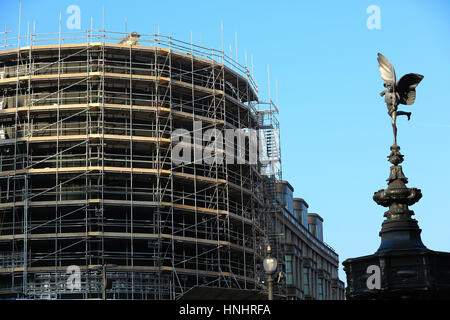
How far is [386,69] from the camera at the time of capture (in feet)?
72.6

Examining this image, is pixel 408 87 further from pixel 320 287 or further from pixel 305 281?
pixel 320 287

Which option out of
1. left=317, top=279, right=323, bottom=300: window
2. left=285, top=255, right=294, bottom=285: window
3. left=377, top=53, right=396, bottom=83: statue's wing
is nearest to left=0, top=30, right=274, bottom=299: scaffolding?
left=285, top=255, right=294, bottom=285: window

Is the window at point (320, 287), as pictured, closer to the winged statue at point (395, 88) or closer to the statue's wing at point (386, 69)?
the winged statue at point (395, 88)

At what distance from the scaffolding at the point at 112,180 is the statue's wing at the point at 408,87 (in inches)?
1132

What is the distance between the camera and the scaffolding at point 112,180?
49.1 metres

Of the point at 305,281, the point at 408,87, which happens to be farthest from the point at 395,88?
the point at 305,281

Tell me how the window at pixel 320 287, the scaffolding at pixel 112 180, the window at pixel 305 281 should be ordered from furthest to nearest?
the window at pixel 320 287 < the window at pixel 305 281 < the scaffolding at pixel 112 180

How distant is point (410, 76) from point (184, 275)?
106ft

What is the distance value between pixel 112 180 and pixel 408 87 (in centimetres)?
3240

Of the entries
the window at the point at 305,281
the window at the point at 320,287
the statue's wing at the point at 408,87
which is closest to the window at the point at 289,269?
the window at the point at 305,281

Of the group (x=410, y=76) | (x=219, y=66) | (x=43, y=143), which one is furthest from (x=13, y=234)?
(x=410, y=76)

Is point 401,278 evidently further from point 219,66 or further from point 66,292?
point 219,66

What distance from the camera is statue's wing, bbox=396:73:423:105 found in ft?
71.6

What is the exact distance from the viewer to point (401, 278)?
19047 millimetres
